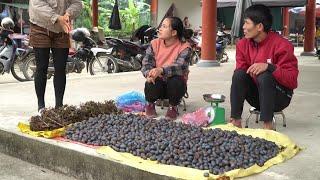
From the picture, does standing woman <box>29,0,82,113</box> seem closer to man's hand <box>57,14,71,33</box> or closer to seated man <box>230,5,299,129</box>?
man's hand <box>57,14,71,33</box>

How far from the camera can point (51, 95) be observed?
6418 mm

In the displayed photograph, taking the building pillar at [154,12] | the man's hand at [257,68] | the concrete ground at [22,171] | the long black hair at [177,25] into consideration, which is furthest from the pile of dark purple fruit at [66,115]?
the building pillar at [154,12]

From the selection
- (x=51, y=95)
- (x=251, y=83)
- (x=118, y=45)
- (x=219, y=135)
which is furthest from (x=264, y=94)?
(x=118, y=45)

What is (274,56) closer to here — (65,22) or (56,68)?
(65,22)

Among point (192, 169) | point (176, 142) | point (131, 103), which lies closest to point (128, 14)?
point (131, 103)

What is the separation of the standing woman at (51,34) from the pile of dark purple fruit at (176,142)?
81 centimetres

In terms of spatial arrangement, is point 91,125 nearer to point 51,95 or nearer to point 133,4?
point 51,95

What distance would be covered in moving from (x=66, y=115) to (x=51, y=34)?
874 mm

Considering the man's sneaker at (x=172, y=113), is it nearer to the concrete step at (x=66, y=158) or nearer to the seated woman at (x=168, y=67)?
the seated woman at (x=168, y=67)

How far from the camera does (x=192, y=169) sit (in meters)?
3.09

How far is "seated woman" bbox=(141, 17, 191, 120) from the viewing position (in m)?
4.58

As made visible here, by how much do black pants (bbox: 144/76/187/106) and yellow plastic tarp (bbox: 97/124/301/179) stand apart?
786mm

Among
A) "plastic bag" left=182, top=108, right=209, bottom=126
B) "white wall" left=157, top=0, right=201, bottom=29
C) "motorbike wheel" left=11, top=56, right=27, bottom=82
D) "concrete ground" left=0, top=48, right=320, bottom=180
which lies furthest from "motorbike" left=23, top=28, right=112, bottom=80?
"white wall" left=157, top=0, right=201, bottom=29

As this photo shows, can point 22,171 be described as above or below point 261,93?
below
